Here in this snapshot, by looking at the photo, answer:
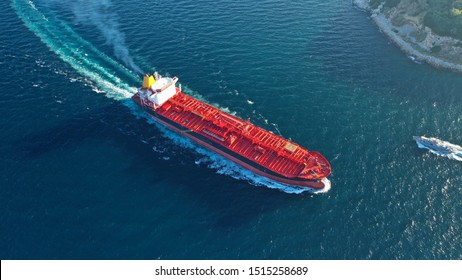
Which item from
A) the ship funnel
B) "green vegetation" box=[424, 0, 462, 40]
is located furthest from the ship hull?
"green vegetation" box=[424, 0, 462, 40]

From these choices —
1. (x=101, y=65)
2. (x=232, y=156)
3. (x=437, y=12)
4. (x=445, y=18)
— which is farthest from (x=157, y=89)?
(x=437, y=12)

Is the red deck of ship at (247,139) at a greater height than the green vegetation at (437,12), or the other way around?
the green vegetation at (437,12)

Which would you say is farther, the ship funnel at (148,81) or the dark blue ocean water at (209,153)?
the ship funnel at (148,81)

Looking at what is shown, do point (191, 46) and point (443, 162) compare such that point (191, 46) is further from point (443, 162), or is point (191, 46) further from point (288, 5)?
point (443, 162)

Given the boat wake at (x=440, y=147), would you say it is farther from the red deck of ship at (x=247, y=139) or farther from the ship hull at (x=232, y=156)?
the ship hull at (x=232, y=156)

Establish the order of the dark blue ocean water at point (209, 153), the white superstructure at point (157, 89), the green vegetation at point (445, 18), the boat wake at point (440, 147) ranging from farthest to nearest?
the green vegetation at point (445, 18) < the white superstructure at point (157, 89) < the boat wake at point (440, 147) < the dark blue ocean water at point (209, 153)

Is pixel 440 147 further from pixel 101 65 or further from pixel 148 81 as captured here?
pixel 101 65

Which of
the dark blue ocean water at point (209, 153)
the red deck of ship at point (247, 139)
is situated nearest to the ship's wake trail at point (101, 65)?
the dark blue ocean water at point (209, 153)
